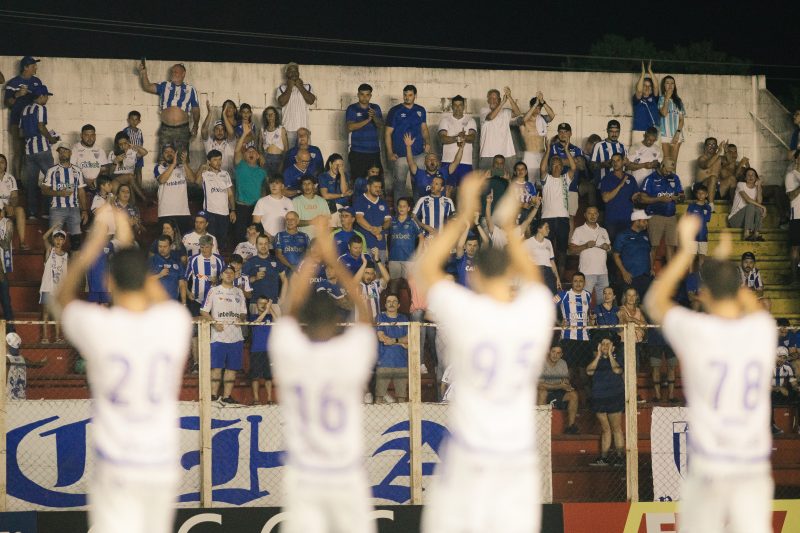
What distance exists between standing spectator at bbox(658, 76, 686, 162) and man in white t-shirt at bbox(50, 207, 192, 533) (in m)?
15.6

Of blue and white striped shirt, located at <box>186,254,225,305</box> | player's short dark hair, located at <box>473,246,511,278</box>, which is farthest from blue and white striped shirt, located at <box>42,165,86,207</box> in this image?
player's short dark hair, located at <box>473,246,511,278</box>

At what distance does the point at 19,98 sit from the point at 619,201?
942 centimetres

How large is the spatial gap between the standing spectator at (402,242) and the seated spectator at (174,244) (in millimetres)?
2852

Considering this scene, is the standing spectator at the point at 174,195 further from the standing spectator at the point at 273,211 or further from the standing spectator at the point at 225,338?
the standing spectator at the point at 225,338

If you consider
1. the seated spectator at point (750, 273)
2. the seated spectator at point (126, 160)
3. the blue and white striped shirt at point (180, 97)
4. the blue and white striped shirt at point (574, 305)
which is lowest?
the blue and white striped shirt at point (574, 305)

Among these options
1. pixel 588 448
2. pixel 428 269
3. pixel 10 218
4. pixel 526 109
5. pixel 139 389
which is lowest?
pixel 588 448

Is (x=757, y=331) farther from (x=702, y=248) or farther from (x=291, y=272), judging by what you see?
(x=702, y=248)

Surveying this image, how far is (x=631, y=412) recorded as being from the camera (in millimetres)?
14883

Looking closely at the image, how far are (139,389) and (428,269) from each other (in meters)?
1.84

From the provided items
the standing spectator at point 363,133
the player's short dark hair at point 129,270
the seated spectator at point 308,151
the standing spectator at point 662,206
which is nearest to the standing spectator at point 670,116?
the standing spectator at point 662,206

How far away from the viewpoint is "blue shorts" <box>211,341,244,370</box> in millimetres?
15930

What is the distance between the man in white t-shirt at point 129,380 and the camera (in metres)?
7.68

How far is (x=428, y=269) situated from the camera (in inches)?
306

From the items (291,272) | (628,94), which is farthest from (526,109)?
(291,272)
